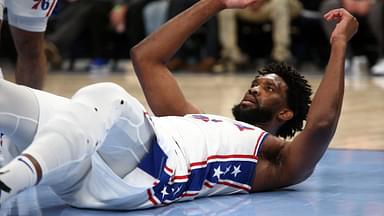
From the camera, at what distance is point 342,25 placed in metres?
2.82

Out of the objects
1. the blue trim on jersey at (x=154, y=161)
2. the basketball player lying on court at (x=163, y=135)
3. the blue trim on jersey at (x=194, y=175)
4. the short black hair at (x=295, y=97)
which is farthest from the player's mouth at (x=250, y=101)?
the blue trim on jersey at (x=154, y=161)

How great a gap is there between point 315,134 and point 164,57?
2.25 feet

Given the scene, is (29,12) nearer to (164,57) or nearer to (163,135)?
(164,57)

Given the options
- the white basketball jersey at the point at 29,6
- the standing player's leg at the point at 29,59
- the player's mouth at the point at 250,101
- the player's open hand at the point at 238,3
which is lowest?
the standing player's leg at the point at 29,59

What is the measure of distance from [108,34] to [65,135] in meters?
7.35

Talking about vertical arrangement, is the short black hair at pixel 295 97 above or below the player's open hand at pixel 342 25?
below

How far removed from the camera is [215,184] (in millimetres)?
2752

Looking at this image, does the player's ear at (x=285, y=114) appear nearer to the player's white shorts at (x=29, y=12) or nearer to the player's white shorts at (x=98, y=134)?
the player's white shorts at (x=98, y=134)

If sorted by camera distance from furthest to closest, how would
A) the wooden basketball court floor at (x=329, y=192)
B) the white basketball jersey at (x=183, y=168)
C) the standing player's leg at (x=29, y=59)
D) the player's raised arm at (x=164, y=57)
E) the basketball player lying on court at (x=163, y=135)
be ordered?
the standing player's leg at (x=29, y=59) < the player's raised arm at (x=164, y=57) < the wooden basketball court floor at (x=329, y=192) < the white basketball jersey at (x=183, y=168) < the basketball player lying on court at (x=163, y=135)

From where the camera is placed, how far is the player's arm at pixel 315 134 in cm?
267

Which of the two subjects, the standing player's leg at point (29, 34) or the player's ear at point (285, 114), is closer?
the player's ear at point (285, 114)

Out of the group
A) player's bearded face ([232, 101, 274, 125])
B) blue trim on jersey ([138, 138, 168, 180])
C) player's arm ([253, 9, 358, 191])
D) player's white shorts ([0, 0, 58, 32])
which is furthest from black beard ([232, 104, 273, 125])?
player's white shorts ([0, 0, 58, 32])

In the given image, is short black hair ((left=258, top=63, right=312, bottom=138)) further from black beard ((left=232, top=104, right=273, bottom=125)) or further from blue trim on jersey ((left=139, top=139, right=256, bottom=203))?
blue trim on jersey ((left=139, top=139, right=256, bottom=203))

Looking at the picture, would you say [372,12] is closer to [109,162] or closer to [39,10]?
[39,10]
